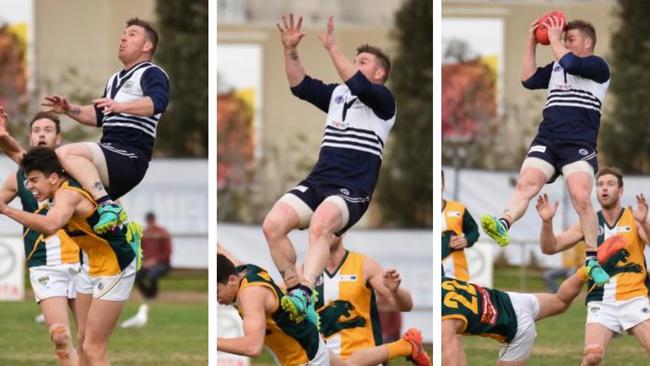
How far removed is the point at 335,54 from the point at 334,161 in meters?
0.67

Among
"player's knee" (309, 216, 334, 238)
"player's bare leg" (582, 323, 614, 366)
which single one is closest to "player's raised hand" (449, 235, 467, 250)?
"player's bare leg" (582, 323, 614, 366)

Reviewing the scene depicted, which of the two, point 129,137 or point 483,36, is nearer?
point 129,137

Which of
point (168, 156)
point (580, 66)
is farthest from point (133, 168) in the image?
point (168, 156)

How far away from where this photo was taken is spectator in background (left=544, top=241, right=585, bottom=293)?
11828 mm

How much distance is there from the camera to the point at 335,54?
24.5ft

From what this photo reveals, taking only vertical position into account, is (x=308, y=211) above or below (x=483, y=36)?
below

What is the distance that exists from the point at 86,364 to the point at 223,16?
292cm

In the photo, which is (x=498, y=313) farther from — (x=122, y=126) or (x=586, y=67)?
(x=122, y=126)

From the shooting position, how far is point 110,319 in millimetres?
7672

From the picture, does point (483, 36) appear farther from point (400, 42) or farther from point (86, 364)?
point (86, 364)

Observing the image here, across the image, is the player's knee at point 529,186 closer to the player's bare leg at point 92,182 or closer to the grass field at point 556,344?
the player's bare leg at point 92,182

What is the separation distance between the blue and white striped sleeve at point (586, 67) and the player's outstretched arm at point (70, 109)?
213 centimetres

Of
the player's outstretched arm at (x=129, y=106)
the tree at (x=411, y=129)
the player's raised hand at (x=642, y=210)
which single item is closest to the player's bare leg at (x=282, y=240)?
the player's outstretched arm at (x=129, y=106)

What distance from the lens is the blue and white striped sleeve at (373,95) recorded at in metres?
7.72
